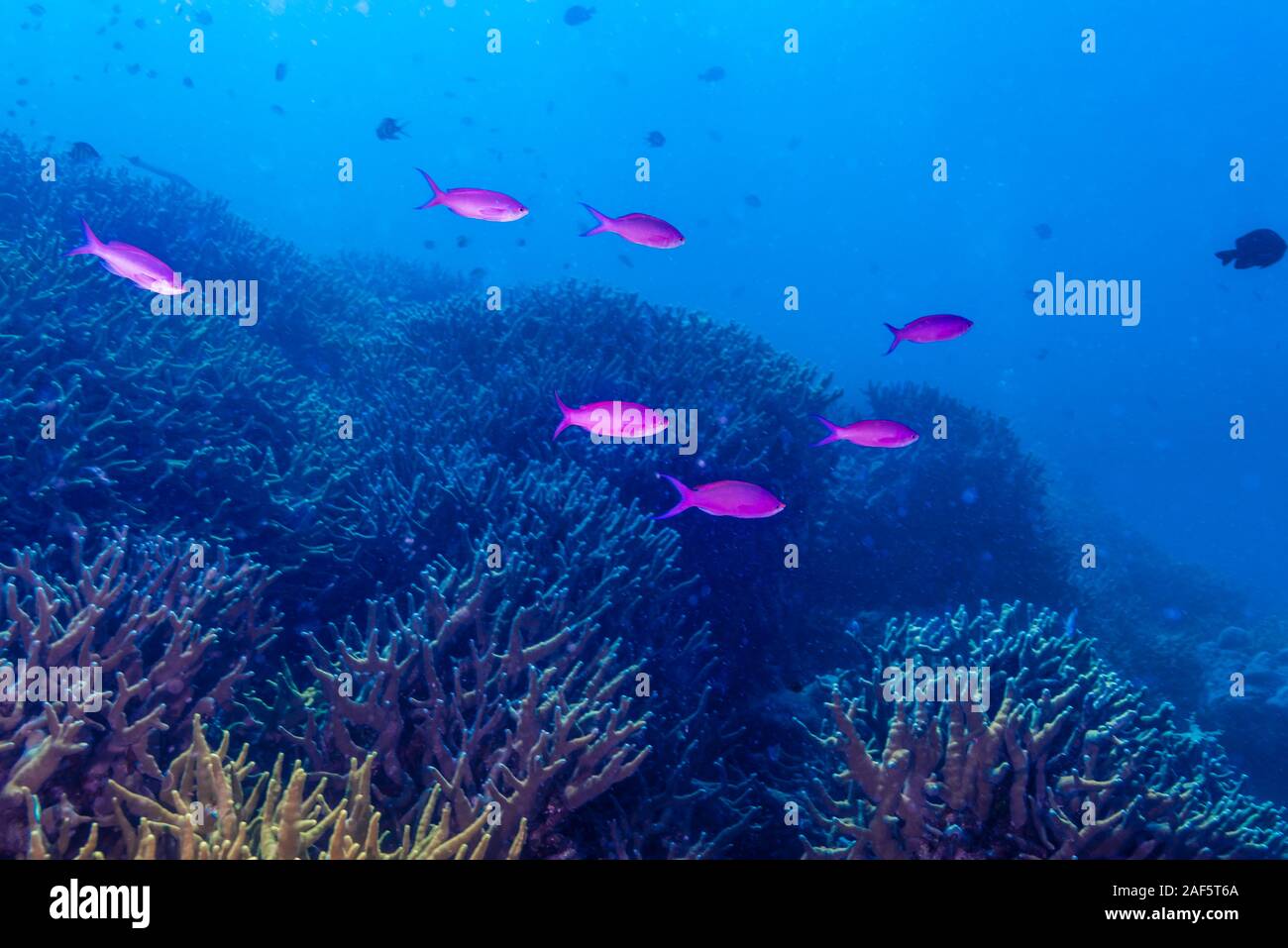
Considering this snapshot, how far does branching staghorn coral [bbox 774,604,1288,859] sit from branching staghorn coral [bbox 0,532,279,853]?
307 centimetres

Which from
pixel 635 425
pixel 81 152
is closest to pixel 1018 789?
pixel 635 425

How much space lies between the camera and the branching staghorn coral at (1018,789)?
9.52 feet

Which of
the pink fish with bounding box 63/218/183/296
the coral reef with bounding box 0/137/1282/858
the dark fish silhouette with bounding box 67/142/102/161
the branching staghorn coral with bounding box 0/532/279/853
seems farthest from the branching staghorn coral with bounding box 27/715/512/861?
the dark fish silhouette with bounding box 67/142/102/161

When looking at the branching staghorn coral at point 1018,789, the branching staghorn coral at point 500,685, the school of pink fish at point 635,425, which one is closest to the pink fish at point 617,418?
the school of pink fish at point 635,425

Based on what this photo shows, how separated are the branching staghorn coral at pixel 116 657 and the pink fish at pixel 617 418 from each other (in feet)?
6.78

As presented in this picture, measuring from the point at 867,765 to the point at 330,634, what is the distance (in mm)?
3444

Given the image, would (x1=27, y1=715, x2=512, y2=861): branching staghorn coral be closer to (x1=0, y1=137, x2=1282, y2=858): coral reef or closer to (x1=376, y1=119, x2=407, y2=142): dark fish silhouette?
(x1=0, y1=137, x2=1282, y2=858): coral reef

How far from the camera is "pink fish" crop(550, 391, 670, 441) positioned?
3775 mm

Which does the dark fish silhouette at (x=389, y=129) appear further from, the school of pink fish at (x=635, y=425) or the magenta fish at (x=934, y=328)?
the magenta fish at (x=934, y=328)

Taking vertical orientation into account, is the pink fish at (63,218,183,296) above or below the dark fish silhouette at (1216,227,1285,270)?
below

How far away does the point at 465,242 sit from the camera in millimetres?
14617

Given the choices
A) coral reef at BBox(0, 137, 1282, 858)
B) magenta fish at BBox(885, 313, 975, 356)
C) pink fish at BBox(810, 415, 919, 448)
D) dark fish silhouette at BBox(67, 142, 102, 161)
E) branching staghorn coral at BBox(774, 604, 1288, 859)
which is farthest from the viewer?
dark fish silhouette at BBox(67, 142, 102, 161)

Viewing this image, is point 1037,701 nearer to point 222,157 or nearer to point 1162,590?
point 1162,590
